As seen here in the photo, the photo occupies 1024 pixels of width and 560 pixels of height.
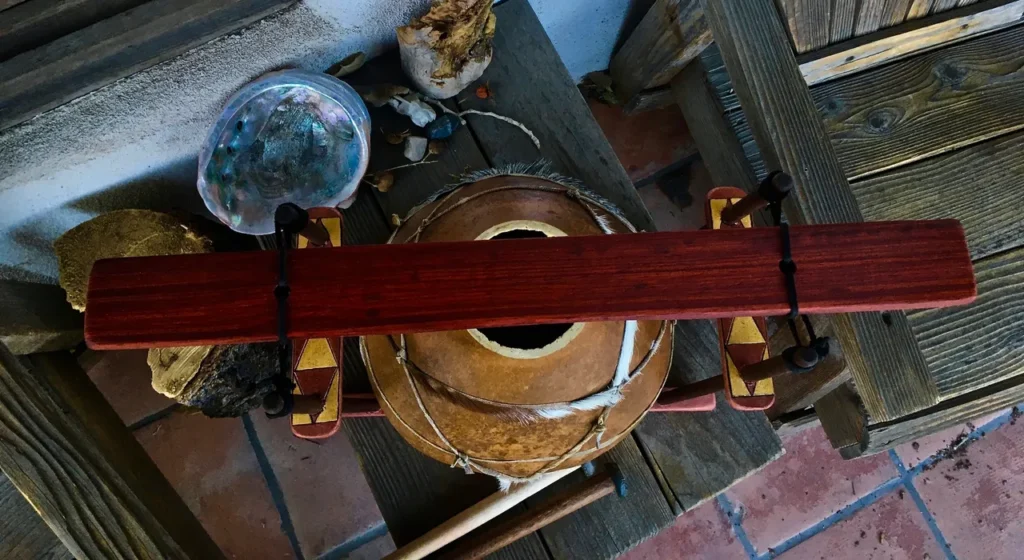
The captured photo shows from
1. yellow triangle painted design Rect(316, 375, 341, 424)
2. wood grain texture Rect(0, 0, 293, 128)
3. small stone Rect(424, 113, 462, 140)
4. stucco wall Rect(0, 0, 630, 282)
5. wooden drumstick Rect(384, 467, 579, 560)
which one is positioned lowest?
wooden drumstick Rect(384, 467, 579, 560)

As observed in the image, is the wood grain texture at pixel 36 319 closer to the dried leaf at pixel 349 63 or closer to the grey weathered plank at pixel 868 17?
the dried leaf at pixel 349 63

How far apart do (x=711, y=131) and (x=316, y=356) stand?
3.93ft

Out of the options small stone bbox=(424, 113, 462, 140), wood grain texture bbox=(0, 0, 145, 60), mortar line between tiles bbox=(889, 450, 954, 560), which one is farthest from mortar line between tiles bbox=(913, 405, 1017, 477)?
wood grain texture bbox=(0, 0, 145, 60)

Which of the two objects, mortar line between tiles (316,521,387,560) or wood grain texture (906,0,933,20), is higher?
wood grain texture (906,0,933,20)

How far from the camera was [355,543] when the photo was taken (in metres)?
1.73

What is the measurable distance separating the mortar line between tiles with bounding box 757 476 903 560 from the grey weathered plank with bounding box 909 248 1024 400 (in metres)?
0.80

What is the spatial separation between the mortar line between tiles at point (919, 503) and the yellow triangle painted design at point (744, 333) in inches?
49.7

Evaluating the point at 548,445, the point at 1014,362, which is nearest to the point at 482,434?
the point at 548,445

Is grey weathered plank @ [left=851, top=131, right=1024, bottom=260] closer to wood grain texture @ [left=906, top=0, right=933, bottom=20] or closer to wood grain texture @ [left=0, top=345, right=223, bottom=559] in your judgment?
wood grain texture @ [left=906, top=0, right=933, bottom=20]

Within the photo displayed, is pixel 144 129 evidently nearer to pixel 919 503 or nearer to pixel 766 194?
pixel 766 194

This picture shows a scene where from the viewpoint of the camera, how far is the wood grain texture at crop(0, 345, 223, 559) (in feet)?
3.00

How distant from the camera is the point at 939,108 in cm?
126

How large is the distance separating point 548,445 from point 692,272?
1.11ft

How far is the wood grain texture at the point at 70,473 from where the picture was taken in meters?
0.92
